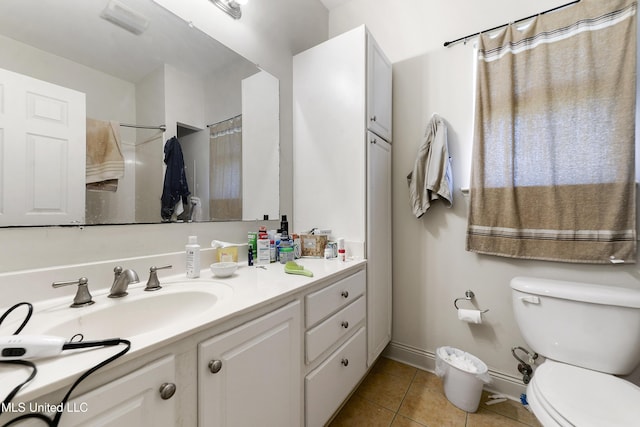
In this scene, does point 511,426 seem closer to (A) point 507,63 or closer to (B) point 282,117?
(A) point 507,63

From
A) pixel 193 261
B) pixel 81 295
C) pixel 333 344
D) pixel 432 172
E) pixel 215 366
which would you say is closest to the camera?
pixel 215 366

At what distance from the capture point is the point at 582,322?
3.72 ft

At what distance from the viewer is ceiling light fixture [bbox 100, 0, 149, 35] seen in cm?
96

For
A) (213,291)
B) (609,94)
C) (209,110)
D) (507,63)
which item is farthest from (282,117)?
Answer: (609,94)

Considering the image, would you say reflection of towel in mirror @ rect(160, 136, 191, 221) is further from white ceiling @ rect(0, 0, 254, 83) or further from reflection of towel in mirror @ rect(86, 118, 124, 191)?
white ceiling @ rect(0, 0, 254, 83)

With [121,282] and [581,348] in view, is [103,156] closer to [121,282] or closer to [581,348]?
[121,282]

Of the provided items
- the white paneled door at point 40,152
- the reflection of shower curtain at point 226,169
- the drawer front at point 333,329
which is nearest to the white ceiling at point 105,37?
the white paneled door at point 40,152

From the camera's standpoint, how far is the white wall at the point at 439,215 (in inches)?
58.9

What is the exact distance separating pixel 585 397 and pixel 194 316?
53.8 inches

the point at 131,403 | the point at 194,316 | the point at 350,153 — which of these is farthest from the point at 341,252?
the point at 131,403

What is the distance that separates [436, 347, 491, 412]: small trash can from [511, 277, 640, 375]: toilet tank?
32 centimetres

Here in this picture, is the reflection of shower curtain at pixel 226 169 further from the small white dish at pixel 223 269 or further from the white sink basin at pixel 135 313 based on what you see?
the white sink basin at pixel 135 313

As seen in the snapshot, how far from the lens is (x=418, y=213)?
1.63 meters

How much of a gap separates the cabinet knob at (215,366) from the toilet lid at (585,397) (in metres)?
1.09
